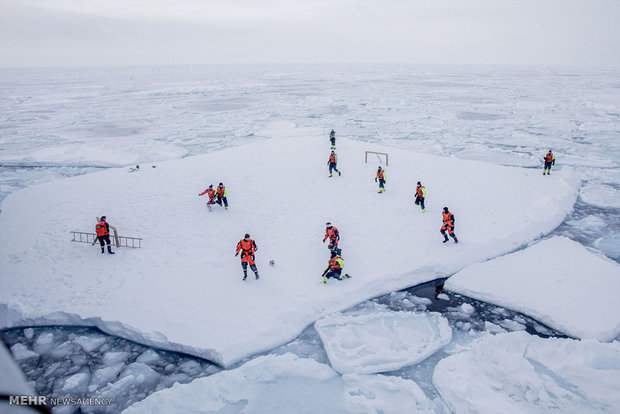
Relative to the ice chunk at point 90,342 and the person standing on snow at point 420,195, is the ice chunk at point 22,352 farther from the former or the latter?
the person standing on snow at point 420,195

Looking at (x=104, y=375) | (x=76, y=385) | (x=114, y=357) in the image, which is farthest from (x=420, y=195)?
(x=76, y=385)

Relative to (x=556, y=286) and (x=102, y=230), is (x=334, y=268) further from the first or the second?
(x=102, y=230)

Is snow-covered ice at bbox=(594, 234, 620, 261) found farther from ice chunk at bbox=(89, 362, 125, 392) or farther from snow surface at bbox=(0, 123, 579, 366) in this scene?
ice chunk at bbox=(89, 362, 125, 392)

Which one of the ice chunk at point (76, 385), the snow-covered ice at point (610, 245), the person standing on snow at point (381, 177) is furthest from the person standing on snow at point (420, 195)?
the ice chunk at point (76, 385)

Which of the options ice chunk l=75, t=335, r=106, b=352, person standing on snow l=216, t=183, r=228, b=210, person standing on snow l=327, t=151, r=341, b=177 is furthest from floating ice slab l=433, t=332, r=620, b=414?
person standing on snow l=327, t=151, r=341, b=177

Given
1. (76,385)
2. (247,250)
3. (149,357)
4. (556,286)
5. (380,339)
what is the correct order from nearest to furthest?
(76,385), (149,357), (380,339), (556,286), (247,250)
